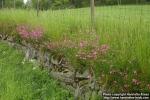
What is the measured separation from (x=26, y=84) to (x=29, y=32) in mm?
2179

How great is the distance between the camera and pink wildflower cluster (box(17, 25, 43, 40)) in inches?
297

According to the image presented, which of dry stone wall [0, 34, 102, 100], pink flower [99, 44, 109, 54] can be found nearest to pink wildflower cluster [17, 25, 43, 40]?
dry stone wall [0, 34, 102, 100]

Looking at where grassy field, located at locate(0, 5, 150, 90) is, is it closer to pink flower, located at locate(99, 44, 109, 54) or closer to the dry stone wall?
pink flower, located at locate(99, 44, 109, 54)

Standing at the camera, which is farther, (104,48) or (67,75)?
(67,75)

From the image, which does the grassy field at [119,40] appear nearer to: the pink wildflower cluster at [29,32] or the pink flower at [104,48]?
the pink flower at [104,48]

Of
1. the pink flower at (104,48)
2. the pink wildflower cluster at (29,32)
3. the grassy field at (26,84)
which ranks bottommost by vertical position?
the grassy field at (26,84)

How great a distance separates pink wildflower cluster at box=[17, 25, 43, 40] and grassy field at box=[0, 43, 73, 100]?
0.71 m

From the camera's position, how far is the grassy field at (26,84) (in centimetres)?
570

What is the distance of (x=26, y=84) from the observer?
638 cm

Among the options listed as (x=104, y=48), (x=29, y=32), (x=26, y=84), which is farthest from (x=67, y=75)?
(x=29, y=32)

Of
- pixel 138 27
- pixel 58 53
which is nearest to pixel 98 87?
pixel 138 27

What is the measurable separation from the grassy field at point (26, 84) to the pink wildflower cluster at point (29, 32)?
71 centimetres

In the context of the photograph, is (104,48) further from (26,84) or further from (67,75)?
(26,84)

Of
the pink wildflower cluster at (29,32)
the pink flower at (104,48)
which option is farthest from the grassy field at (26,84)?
the pink flower at (104,48)
